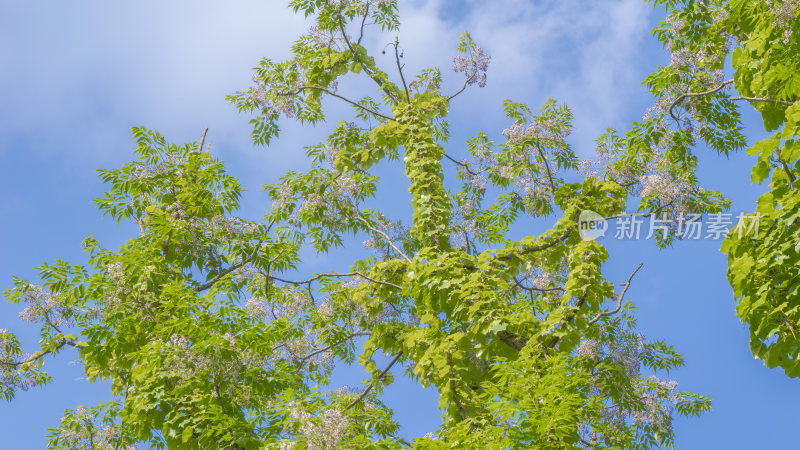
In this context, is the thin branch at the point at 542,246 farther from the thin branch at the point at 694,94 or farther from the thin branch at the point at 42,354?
the thin branch at the point at 42,354

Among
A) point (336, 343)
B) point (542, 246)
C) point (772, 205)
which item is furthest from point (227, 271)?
point (772, 205)

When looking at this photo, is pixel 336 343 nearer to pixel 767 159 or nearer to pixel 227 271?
pixel 227 271

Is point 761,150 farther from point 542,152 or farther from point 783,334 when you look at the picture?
point 542,152

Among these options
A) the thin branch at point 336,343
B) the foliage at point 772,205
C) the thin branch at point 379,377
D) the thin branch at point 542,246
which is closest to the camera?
the foliage at point 772,205

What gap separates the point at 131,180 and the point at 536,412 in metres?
8.11

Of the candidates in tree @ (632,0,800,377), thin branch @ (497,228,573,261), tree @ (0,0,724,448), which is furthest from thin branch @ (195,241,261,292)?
tree @ (632,0,800,377)

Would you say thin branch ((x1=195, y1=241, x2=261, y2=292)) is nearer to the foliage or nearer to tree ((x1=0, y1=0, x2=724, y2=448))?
tree ((x1=0, y1=0, x2=724, y2=448))

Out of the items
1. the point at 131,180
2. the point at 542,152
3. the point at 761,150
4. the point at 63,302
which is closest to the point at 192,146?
the point at 131,180

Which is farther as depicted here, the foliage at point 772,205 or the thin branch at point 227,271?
the thin branch at point 227,271

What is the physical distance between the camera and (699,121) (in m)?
12.8

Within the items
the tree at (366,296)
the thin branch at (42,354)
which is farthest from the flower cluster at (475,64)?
the thin branch at (42,354)

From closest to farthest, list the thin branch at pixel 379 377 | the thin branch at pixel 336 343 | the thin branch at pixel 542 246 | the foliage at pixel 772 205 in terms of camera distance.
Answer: the foliage at pixel 772 205 → the thin branch at pixel 542 246 → the thin branch at pixel 379 377 → the thin branch at pixel 336 343

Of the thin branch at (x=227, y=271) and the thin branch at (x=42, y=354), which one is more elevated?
the thin branch at (x=227, y=271)

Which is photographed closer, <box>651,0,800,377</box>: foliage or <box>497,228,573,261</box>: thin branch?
<box>651,0,800,377</box>: foliage
